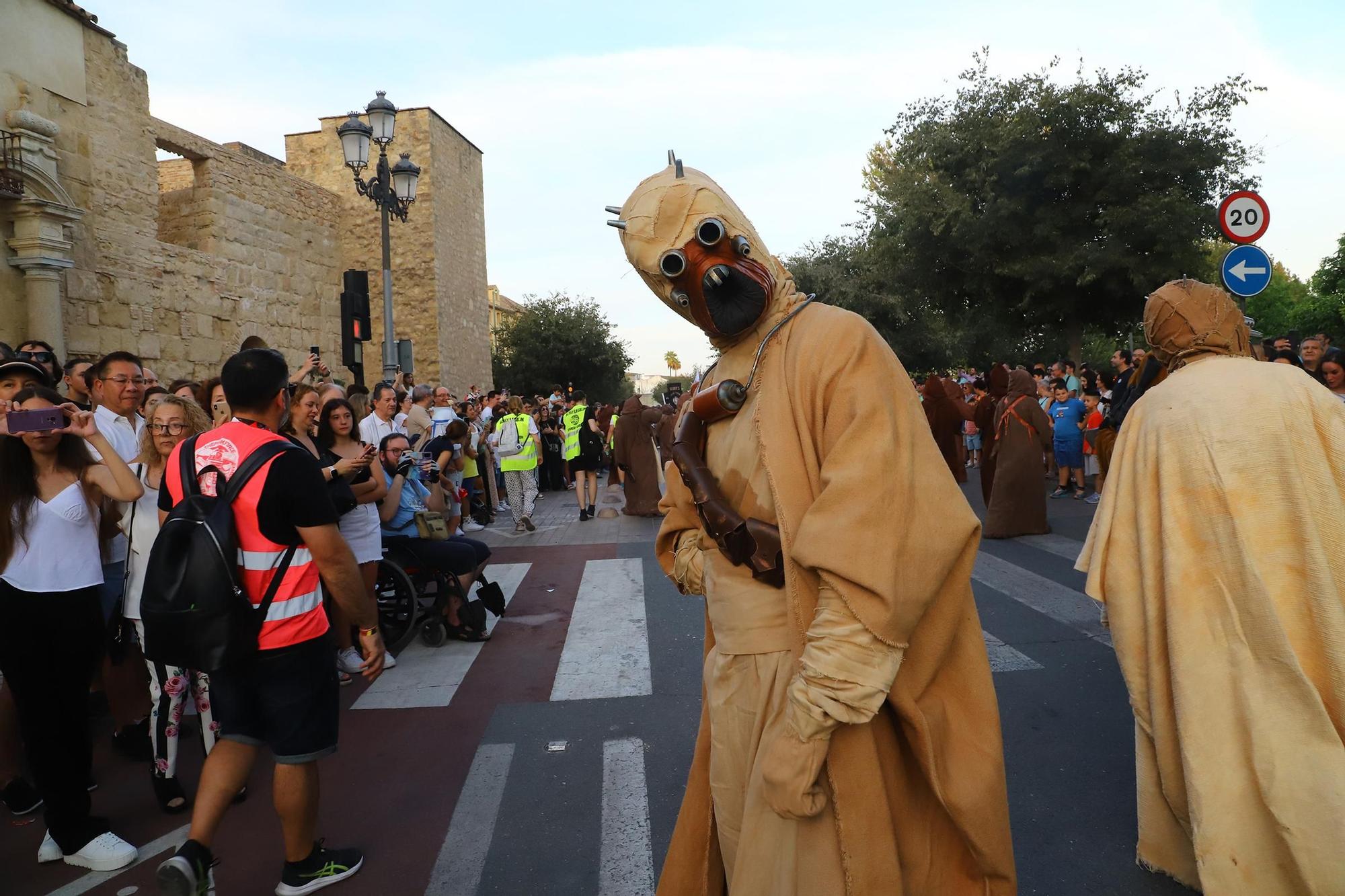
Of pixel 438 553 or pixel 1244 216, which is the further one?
pixel 1244 216

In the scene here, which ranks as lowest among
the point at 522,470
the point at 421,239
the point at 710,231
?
the point at 522,470

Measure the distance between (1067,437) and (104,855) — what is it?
40.7 feet

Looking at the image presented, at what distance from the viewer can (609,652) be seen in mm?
6074

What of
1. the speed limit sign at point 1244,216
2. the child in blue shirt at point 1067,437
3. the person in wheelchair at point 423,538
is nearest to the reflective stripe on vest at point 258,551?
the person in wheelchair at point 423,538

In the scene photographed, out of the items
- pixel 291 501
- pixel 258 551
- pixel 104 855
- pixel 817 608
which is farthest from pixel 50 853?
pixel 817 608

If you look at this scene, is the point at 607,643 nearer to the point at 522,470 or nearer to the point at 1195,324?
the point at 1195,324

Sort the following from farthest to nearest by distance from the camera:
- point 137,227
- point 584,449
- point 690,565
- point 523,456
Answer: point 137,227, point 584,449, point 523,456, point 690,565

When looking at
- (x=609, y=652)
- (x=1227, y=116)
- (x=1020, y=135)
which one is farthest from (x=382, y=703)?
(x=1227, y=116)

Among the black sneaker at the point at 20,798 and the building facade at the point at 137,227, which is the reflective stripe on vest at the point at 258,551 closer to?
the black sneaker at the point at 20,798

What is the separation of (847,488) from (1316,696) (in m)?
1.97

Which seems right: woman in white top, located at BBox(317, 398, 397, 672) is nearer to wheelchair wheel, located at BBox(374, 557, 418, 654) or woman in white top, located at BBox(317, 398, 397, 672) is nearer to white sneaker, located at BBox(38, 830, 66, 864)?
wheelchair wheel, located at BBox(374, 557, 418, 654)

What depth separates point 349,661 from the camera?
596cm

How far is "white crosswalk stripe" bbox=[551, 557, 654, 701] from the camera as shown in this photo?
5.36 meters

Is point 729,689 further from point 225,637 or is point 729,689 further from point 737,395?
point 225,637
